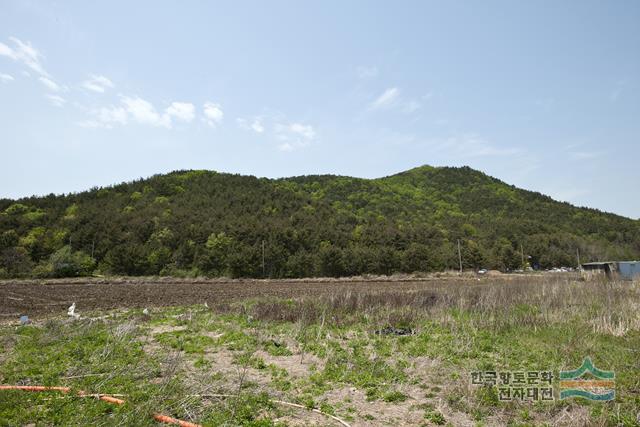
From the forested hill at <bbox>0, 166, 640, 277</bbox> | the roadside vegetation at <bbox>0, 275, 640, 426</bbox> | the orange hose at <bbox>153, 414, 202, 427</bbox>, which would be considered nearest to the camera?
the orange hose at <bbox>153, 414, 202, 427</bbox>

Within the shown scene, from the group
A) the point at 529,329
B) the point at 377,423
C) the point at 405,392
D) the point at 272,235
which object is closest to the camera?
the point at 377,423

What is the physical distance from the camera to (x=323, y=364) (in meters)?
8.10

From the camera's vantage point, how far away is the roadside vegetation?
5.42 m

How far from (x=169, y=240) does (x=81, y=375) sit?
5111 centimetres

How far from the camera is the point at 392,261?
5675 centimetres

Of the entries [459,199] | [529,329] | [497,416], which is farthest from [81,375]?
[459,199]

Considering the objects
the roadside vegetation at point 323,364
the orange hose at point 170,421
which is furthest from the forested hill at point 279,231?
the orange hose at point 170,421

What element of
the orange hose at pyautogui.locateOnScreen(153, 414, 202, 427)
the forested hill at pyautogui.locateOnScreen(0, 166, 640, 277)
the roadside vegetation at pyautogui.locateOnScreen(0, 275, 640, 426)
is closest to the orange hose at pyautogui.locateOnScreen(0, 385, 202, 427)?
the orange hose at pyautogui.locateOnScreen(153, 414, 202, 427)

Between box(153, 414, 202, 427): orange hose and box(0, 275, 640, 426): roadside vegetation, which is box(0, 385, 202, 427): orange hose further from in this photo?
box(0, 275, 640, 426): roadside vegetation

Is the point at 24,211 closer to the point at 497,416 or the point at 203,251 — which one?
the point at 203,251

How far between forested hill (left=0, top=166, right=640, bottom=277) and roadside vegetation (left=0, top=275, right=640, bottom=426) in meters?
39.6

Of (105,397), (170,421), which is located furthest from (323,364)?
(105,397)

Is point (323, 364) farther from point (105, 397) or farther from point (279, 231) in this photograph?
point (279, 231)

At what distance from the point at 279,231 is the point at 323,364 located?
49647 mm
